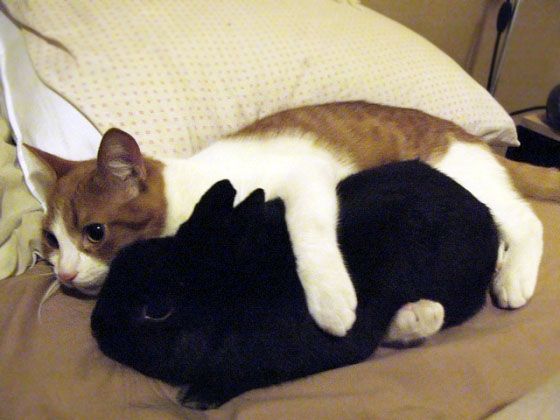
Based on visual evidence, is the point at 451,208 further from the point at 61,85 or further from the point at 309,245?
the point at 61,85

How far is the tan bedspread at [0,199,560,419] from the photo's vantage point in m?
0.62

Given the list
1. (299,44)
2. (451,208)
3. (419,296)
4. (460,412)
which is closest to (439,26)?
(299,44)

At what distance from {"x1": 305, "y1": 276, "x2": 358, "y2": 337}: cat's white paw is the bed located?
0.25ft

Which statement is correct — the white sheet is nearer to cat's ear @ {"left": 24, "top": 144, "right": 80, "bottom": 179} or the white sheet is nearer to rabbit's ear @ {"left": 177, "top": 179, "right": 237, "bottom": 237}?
cat's ear @ {"left": 24, "top": 144, "right": 80, "bottom": 179}

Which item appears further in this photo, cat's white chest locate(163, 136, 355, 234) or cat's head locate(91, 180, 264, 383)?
cat's white chest locate(163, 136, 355, 234)

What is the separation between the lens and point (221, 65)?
3.54ft

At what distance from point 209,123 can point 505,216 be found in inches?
26.4

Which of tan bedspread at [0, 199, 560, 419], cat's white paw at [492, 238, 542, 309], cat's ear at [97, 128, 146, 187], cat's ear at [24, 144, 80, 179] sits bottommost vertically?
tan bedspread at [0, 199, 560, 419]

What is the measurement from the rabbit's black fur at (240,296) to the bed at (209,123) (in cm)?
4

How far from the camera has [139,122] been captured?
0.95 meters

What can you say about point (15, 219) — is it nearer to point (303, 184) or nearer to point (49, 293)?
point (49, 293)

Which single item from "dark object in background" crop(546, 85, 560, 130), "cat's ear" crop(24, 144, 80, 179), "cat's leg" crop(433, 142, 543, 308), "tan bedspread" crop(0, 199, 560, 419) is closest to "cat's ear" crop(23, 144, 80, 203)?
"cat's ear" crop(24, 144, 80, 179)

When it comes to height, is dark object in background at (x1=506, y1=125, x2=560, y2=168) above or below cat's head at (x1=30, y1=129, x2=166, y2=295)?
below

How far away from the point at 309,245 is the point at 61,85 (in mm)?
619
